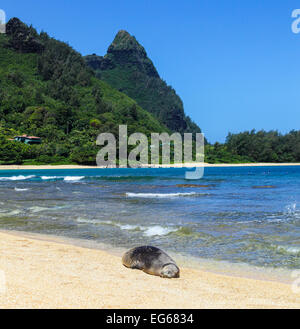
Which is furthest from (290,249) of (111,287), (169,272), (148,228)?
(111,287)

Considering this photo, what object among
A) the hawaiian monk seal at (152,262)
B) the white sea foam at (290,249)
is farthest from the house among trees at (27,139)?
the hawaiian monk seal at (152,262)

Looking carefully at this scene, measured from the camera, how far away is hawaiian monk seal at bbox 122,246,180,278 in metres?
8.04

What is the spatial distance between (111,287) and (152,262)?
1786mm

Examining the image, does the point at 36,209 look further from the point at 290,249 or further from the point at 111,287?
the point at 111,287

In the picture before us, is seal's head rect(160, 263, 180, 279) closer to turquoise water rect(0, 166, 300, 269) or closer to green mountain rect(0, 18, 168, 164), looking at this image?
turquoise water rect(0, 166, 300, 269)

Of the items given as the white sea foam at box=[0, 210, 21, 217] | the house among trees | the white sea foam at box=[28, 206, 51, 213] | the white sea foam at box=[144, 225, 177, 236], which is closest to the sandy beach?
the white sea foam at box=[144, 225, 177, 236]

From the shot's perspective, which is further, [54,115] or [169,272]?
[54,115]

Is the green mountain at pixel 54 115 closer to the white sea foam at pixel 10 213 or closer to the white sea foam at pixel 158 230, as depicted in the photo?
the white sea foam at pixel 10 213

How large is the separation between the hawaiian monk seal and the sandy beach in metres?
0.21

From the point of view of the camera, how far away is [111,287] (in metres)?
6.82

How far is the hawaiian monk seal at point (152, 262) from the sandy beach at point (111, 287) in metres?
0.21
